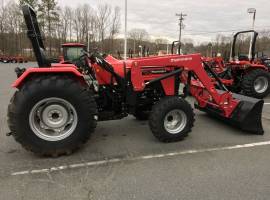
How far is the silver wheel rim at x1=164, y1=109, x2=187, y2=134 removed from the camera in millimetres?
4215

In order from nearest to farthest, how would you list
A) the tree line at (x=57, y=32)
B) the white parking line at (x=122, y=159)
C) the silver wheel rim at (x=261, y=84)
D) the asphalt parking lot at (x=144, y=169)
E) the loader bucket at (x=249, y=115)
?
1. the asphalt parking lot at (x=144, y=169)
2. the white parking line at (x=122, y=159)
3. the loader bucket at (x=249, y=115)
4. the silver wheel rim at (x=261, y=84)
5. the tree line at (x=57, y=32)

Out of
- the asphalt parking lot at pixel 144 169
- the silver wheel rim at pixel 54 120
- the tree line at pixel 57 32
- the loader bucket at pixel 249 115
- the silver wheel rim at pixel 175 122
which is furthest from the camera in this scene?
the tree line at pixel 57 32

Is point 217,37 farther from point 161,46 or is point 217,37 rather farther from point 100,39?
point 100,39

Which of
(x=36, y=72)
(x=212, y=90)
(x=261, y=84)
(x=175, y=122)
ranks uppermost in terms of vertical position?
(x=36, y=72)

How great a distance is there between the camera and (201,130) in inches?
193

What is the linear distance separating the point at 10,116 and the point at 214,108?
12.3ft

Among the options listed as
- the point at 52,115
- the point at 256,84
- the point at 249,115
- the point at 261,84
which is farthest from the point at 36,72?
the point at 261,84

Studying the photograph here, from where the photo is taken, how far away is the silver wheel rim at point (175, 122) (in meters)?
4.21

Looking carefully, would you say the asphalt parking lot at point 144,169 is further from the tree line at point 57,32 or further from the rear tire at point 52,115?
the tree line at point 57,32

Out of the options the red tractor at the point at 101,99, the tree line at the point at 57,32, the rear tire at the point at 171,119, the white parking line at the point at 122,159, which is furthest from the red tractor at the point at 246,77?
the tree line at the point at 57,32

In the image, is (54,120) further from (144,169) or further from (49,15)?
(49,15)

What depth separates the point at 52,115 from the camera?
3643mm

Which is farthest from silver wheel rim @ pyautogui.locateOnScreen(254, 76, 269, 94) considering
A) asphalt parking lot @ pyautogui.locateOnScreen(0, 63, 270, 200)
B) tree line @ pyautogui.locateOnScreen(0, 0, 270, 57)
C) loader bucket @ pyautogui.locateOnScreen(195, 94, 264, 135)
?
tree line @ pyautogui.locateOnScreen(0, 0, 270, 57)

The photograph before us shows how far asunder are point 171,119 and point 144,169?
1.23 m
